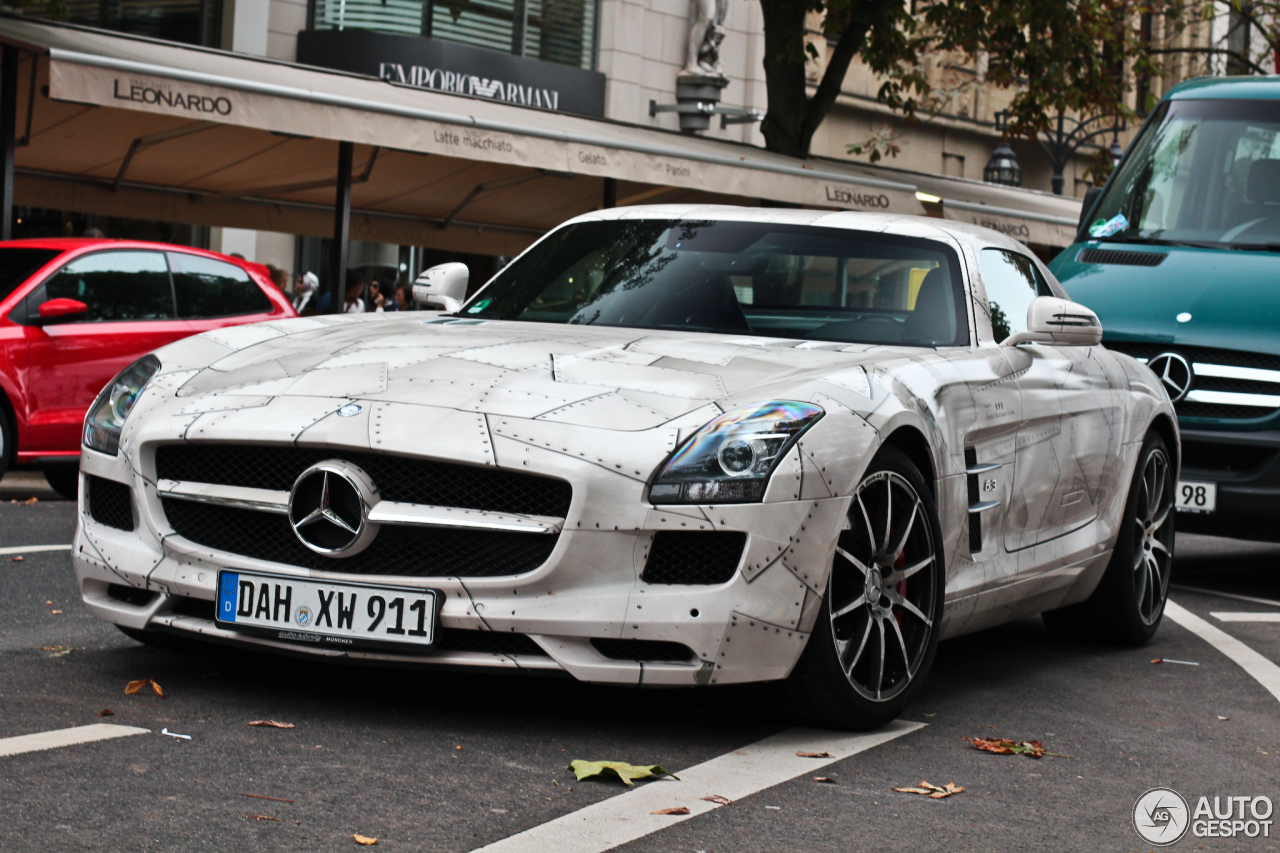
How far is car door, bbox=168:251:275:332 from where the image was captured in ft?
39.5

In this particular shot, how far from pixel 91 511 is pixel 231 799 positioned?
1521mm

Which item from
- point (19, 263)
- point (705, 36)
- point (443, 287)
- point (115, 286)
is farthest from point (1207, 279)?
point (705, 36)

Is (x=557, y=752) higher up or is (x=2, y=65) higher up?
(x=2, y=65)

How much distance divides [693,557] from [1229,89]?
23.9 ft

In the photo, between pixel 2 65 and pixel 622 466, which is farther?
pixel 2 65

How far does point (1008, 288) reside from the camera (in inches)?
253

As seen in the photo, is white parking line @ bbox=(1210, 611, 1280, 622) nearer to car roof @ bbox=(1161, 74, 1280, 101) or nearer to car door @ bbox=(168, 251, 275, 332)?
car roof @ bbox=(1161, 74, 1280, 101)

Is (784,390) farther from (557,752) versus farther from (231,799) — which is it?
(231,799)

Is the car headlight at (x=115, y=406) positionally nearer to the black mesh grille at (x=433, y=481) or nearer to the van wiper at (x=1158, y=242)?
the black mesh grille at (x=433, y=481)

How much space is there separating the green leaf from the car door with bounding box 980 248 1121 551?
1949mm

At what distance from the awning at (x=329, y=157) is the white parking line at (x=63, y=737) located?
8.72 meters

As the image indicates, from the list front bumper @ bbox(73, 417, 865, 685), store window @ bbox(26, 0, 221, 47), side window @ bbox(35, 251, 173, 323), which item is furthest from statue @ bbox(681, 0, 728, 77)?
front bumper @ bbox(73, 417, 865, 685)

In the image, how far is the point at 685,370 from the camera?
486 centimetres

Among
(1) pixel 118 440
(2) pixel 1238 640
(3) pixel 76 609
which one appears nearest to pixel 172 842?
(1) pixel 118 440
